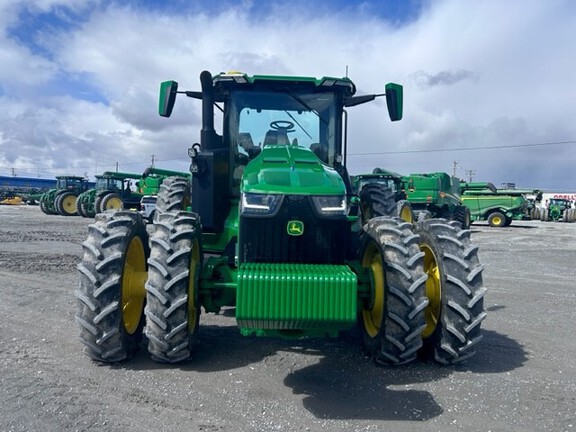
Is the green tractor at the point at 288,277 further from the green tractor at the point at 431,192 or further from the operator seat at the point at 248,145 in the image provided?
the green tractor at the point at 431,192

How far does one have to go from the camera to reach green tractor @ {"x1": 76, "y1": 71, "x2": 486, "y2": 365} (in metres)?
3.66

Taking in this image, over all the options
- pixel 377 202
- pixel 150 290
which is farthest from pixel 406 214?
pixel 150 290

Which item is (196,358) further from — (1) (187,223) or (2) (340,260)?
(2) (340,260)

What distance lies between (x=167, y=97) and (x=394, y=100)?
2.61m

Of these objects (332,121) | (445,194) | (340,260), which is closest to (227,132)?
(332,121)

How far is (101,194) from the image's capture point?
25.8m

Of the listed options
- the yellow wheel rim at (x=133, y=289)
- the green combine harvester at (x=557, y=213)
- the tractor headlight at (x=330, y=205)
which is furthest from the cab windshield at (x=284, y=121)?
the green combine harvester at (x=557, y=213)

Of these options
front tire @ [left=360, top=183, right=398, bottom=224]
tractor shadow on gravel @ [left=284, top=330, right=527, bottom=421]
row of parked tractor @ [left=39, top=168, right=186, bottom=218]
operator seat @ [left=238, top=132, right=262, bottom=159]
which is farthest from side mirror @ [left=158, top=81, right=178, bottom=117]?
row of parked tractor @ [left=39, top=168, right=186, bottom=218]

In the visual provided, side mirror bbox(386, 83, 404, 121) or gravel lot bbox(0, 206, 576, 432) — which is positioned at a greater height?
side mirror bbox(386, 83, 404, 121)

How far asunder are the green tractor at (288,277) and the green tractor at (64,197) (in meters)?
28.5

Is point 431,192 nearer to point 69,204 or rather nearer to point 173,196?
point 173,196

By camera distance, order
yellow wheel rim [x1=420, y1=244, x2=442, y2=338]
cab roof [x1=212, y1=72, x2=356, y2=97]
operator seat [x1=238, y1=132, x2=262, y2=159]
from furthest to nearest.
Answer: operator seat [x1=238, y1=132, x2=262, y2=159] < cab roof [x1=212, y1=72, x2=356, y2=97] < yellow wheel rim [x1=420, y1=244, x2=442, y2=338]

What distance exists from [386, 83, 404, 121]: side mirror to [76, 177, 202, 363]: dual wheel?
2.69 m

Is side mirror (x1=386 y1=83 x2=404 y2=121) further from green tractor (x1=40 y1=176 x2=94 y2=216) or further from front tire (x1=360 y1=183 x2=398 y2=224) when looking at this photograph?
green tractor (x1=40 y1=176 x2=94 y2=216)
